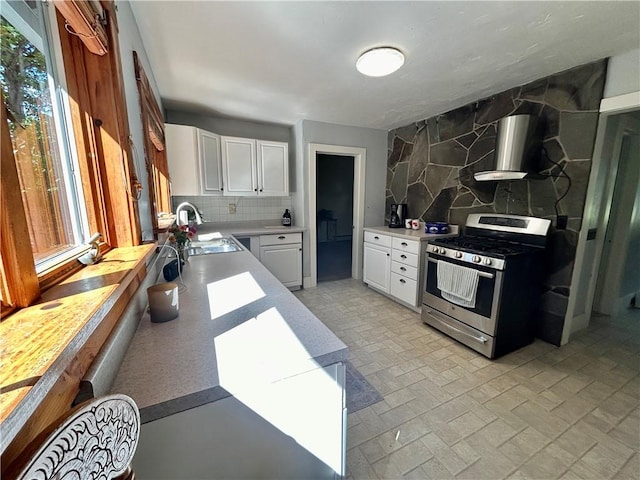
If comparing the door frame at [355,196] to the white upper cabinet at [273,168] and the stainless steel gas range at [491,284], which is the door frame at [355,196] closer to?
the white upper cabinet at [273,168]

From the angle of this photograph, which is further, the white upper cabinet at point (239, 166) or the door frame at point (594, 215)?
the white upper cabinet at point (239, 166)

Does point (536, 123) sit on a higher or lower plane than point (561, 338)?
higher

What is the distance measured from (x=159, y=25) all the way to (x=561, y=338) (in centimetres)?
389

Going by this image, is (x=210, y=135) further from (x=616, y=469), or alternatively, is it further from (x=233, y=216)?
(x=616, y=469)

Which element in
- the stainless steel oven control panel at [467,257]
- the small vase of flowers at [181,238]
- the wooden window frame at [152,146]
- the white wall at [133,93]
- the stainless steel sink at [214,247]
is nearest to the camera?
the white wall at [133,93]

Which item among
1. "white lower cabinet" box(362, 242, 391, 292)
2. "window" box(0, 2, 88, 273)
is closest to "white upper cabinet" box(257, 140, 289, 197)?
"white lower cabinet" box(362, 242, 391, 292)

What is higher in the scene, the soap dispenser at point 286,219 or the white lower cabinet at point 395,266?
the soap dispenser at point 286,219

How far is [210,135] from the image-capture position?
120 inches

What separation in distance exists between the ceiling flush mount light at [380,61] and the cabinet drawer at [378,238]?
1881 millimetres

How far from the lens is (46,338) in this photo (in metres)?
0.46

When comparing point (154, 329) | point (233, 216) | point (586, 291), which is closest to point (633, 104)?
point (586, 291)

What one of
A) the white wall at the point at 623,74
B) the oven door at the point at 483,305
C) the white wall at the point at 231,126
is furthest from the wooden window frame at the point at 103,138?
the white wall at the point at 623,74

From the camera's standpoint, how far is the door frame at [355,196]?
11.3 ft

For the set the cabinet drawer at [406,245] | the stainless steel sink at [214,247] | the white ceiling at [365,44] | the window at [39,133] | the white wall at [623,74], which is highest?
the white ceiling at [365,44]
